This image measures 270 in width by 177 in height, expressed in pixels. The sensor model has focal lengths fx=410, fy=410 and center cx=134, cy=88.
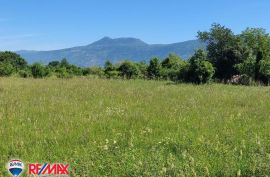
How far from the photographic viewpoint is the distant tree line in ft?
89.6

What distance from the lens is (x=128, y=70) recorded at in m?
31.6

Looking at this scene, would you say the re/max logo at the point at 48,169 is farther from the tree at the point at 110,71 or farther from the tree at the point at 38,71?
the tree at the point at 38,71

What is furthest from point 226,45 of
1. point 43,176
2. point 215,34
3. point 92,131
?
point 43,176

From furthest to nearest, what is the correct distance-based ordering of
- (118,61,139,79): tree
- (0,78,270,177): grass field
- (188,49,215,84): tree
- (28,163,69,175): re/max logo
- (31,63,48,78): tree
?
(31,63,48,78): tree, (118,61,139,79): tree, (188,49,215,84): tree, (0,78,270,177): grass field, (28,163,69,175): re/max logo

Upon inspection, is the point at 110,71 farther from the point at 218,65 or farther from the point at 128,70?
the point at 218,65

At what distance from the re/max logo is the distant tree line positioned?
18148 millimetres

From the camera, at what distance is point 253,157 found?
579 cm

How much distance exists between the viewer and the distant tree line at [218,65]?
1075 inches

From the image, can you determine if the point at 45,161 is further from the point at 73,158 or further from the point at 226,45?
the point at 226,45

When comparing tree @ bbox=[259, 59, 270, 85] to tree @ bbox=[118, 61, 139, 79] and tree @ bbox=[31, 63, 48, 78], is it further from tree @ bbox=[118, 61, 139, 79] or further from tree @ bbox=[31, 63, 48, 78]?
tree @ bbox=[31, 63, 48, 78]

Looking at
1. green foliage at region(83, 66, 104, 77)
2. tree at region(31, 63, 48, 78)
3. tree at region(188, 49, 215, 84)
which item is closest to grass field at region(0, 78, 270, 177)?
tree at region(188, 49, 215, 84)

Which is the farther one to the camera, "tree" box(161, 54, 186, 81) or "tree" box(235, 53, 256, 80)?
"tree" box(161, 54, 186, 81)

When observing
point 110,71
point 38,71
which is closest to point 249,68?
point 110,71

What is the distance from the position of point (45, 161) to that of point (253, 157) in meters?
2.99
